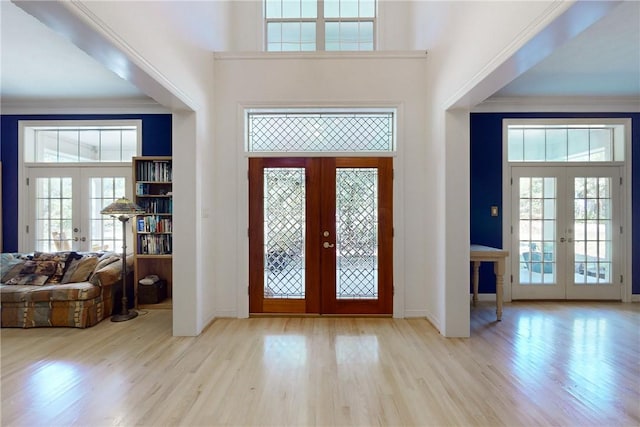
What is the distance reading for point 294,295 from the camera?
12.7 ft

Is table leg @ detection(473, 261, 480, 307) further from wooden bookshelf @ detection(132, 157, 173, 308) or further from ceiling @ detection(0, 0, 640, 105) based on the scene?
wooden bookshelf @ detection(132, 157, 173, 308)

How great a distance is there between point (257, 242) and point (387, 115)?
2.35 metres

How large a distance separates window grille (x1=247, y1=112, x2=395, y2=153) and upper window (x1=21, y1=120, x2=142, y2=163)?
2.25 m

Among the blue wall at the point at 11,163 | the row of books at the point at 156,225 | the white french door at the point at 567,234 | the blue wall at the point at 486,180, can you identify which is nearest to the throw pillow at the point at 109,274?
the row of books at the point at 156,225

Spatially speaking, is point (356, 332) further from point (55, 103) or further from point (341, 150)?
point (55, 103)

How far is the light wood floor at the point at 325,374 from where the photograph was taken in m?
2.01

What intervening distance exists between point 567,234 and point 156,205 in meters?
6.13

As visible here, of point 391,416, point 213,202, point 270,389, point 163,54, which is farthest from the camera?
point 213,202

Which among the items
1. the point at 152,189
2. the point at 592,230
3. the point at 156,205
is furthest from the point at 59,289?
the point at 592,230

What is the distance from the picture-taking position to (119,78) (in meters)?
3.96

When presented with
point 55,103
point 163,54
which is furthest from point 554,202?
point 55,103

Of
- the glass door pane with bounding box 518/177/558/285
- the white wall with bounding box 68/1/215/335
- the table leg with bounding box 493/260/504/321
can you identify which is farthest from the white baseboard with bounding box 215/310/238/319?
the glass door pane with bounding box 518/177/558/285

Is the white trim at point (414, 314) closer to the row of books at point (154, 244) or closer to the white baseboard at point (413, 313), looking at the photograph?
the white baseboard at point (413, 313)

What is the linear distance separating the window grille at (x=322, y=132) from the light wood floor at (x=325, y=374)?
2.21 m
